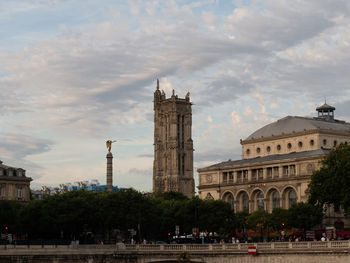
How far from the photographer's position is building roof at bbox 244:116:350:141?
176125 millimetres

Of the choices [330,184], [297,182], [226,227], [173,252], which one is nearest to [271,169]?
[297,182]

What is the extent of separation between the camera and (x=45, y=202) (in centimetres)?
12200

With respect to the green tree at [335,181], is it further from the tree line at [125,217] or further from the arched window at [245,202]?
the arched window at [245,202]

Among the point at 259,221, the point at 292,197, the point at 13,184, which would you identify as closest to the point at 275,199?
the point at 292,197

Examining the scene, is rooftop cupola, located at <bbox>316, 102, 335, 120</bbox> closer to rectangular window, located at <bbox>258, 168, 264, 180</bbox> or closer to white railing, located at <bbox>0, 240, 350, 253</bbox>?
rectangular window, located at <bbox>258, 168, 264, 180</bbox>

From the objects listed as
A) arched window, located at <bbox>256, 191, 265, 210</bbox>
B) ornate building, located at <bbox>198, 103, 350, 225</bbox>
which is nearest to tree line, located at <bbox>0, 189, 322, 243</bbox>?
ornate building, located at <bbox>198, 103, 350, 225</bbox>

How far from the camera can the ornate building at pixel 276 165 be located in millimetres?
158125

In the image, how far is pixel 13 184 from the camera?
153 m

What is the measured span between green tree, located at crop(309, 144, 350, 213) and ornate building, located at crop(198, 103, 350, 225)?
3602 cm

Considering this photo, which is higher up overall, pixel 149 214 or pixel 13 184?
pixel 13 184

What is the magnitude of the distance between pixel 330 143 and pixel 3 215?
8162 centimetres

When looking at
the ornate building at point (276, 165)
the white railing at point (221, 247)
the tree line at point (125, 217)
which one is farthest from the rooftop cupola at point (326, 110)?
the white railing at point (221, 247)

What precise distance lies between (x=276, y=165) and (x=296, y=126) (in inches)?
740

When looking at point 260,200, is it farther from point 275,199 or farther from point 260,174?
point 260,174
